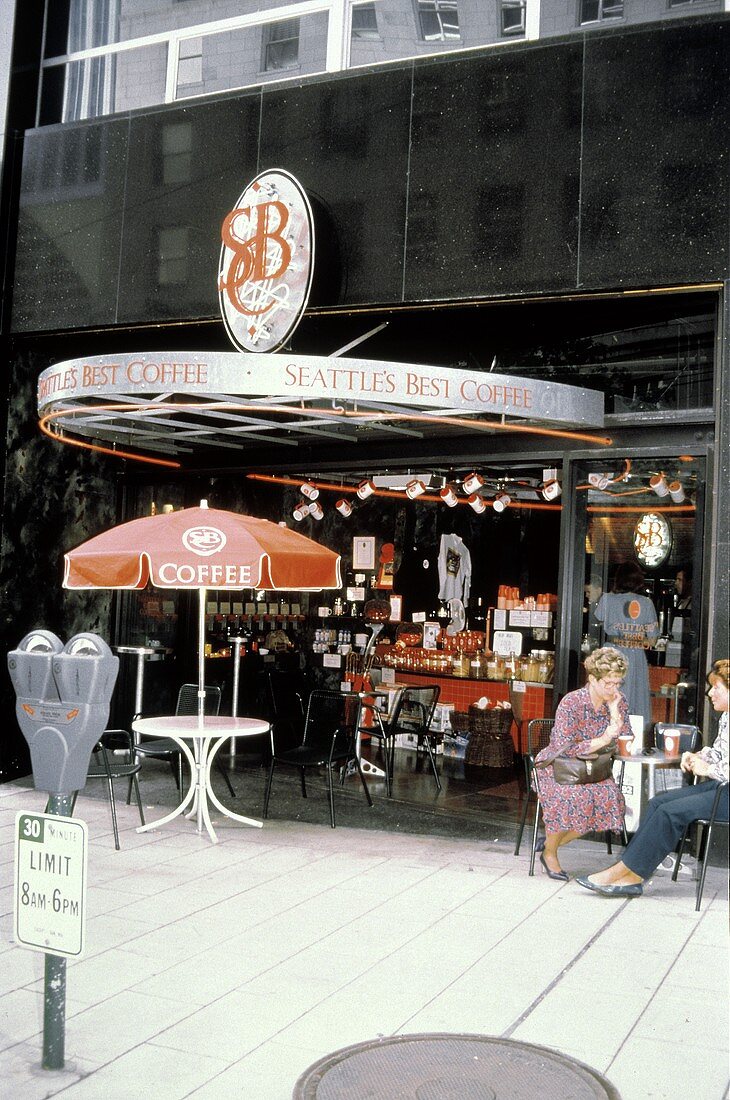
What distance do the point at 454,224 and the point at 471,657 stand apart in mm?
5510

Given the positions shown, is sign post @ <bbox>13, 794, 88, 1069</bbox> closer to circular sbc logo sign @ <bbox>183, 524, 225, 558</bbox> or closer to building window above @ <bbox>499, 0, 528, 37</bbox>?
circular sbc logo sign @ <bbox>183, 524, 225, 558</bbox>

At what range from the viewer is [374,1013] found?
4.61 metres

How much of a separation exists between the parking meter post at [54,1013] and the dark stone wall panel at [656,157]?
5.76 m

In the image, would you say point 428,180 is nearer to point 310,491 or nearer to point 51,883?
point 310,491

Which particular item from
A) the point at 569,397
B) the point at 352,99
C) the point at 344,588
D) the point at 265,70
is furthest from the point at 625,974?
the point at 344,588

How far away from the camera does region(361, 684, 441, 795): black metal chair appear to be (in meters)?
9.91

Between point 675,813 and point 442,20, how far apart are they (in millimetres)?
6422

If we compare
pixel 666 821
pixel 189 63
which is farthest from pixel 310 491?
pixel 666 821

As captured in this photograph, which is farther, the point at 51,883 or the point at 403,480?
the point at 403,480

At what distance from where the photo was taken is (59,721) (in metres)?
4.05

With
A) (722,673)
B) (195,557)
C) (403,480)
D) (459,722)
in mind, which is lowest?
(459,722)

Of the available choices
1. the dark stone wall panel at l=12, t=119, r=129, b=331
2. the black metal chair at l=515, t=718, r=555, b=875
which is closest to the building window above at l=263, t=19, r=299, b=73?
the dark stone wall panel at l=12, t=119, r=129, b=331

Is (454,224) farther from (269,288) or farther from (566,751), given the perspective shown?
(566,751)

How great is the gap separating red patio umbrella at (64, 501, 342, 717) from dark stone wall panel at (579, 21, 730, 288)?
2977 mm
